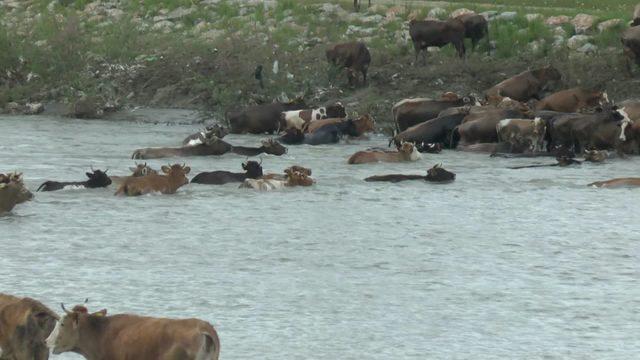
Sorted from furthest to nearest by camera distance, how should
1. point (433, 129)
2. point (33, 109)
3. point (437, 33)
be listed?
point (33, 109)
point (437, 33)
point (433, 129)

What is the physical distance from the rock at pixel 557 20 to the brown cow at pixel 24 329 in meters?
26.4

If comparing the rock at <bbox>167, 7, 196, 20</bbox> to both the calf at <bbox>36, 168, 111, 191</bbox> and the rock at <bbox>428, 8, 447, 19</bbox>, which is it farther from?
the calf at <bbox>36, 168, 111, 191</bbox>

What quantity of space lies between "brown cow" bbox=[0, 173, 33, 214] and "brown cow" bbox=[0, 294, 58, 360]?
29.0 ft

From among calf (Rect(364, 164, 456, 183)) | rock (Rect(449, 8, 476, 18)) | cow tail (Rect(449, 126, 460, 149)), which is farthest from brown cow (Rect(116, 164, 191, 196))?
rock (Rect(449, 8, 476, 18))

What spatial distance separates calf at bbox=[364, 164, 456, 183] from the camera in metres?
22.1

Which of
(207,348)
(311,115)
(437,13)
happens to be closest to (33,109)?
(311,115)

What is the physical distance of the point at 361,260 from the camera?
52.2ft

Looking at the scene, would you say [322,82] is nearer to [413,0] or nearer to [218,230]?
[413,0]

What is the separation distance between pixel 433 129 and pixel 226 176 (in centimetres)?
662

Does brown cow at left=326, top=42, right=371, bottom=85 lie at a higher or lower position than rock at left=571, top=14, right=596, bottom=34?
lower

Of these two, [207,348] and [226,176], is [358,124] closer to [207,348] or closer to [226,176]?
[226,176]

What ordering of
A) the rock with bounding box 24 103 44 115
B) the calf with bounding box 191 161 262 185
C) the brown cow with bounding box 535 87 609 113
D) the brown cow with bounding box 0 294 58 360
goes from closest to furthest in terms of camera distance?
the brown cow with bounding box 0 294 58 360, the calf with bounding box 191 161 262 185, the brown cow with bounding box 535 87 609 113, the rock with bounding box 24 103 44 115

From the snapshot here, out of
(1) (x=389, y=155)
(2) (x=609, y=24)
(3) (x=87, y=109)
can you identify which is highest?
(2) (x=609, y=24)

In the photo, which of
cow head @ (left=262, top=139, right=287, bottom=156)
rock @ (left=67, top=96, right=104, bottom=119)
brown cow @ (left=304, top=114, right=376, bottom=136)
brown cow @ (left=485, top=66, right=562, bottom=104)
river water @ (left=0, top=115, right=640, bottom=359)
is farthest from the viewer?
rock @ (left=67, top=96, right=104, bottom=119)
